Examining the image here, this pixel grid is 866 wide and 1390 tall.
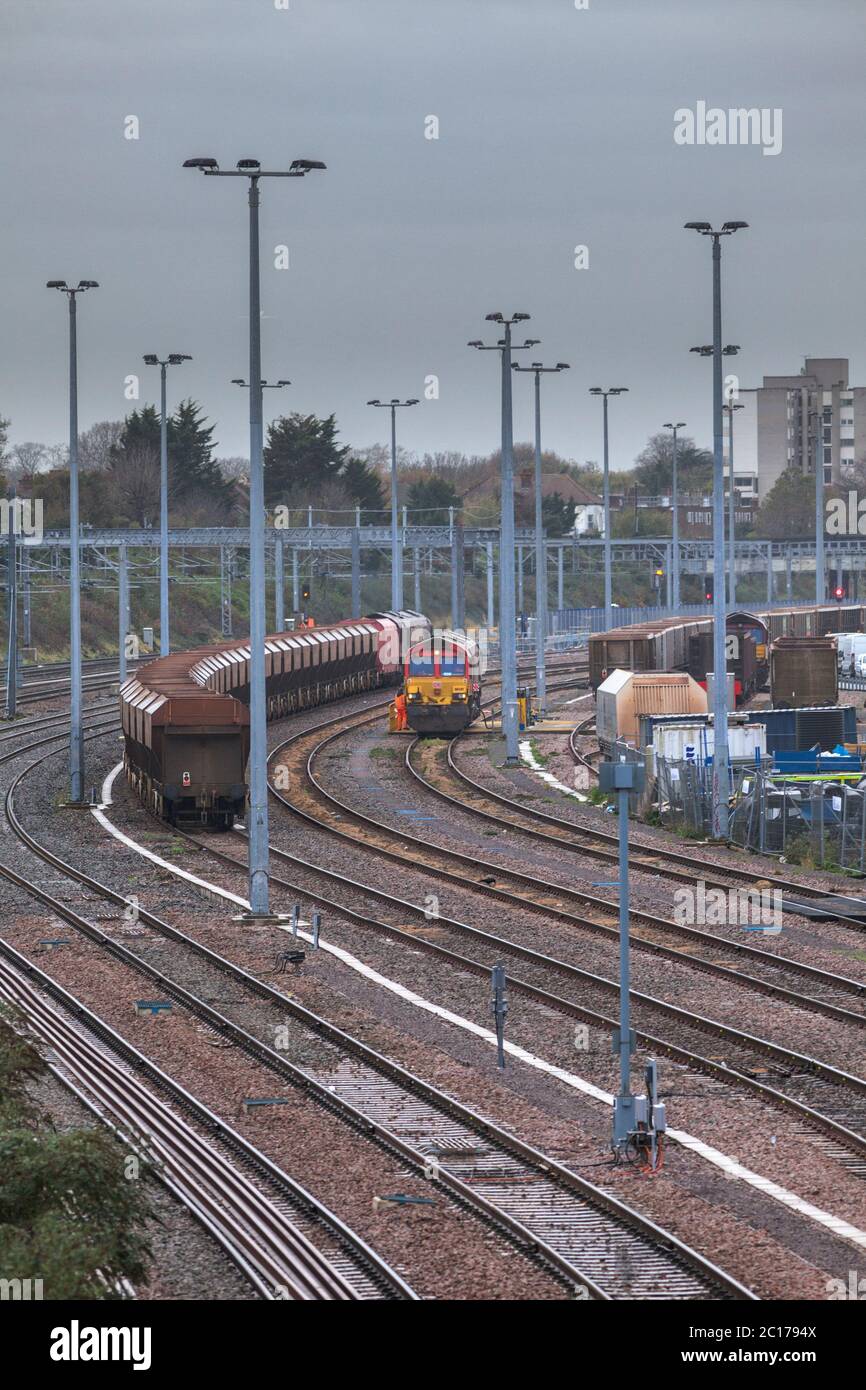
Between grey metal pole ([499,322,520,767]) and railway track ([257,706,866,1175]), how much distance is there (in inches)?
579

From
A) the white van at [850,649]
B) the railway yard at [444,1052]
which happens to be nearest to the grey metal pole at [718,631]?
the railway yard at [444,1052]

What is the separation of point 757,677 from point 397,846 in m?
36.3

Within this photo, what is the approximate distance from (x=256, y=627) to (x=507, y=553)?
19.9m

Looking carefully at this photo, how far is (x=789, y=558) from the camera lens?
4968 inches

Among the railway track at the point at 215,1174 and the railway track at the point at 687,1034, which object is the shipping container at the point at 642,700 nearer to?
the railway track at the point at 687,1034

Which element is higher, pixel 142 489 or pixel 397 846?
pixel 142 489

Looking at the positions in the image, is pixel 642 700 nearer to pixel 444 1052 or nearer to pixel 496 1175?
pixel 444 1052

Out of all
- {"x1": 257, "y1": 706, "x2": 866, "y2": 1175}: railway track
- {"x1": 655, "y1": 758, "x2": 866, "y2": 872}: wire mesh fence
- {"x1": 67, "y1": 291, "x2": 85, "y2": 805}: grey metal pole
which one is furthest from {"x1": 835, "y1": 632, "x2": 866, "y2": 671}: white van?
{"x1": 257, "y1": 706, "x2": 866, "y2": 1175}: railway track

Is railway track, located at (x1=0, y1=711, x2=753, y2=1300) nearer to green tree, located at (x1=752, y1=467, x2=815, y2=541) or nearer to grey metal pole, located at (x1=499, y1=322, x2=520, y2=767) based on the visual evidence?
grey metal pole, located at (x1=499, y1=322, x2=520, y2=767)

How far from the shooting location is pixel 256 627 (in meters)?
27.8
